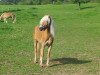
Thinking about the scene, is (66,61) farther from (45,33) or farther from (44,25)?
(44,25)

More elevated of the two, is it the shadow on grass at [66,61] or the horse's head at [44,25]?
the horse's head at [44,25]

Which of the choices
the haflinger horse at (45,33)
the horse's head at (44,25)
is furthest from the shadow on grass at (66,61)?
the horse's head at (44,25)

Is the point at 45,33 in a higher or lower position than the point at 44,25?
lower

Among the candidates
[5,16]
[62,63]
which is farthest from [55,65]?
[5,16]

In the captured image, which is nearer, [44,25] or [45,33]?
[44,25]

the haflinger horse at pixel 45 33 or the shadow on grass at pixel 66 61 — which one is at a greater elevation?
the haflinger horse at pixel 45 33

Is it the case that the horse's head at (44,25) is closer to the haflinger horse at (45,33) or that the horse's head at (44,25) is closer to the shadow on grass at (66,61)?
the haflinger horse at (45,33)

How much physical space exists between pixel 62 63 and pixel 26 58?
1.59m

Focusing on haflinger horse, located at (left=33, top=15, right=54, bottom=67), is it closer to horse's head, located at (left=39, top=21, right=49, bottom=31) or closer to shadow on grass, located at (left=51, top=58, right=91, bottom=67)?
horse's head, located at (left=39, top=21, right=49, bottom=31)

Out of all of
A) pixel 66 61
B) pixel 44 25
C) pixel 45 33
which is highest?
pixel 44 25

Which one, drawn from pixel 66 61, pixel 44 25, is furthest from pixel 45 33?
pixel 66 61

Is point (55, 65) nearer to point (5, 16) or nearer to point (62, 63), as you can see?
point (62, 63)

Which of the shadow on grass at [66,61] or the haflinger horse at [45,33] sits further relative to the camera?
the shadow on grass at [66,61]

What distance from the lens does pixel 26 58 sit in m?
13.1
